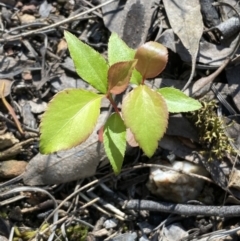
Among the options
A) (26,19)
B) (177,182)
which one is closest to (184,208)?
(177,182)

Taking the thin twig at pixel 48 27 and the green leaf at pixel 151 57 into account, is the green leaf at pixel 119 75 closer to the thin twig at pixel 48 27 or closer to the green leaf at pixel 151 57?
the green leaf at pixel 151 57

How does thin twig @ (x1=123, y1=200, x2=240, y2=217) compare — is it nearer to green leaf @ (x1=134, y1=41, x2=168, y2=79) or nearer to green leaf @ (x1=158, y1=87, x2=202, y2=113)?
green leaf @ (x1=158, y1=87, x2=202, y2=113)

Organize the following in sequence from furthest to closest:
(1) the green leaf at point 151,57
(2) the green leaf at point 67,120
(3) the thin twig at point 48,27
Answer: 1. (3) the thin twig at point 48,27
2. (1) the green leaf at point 151,57
3. (2) the green leaf at point 67,120

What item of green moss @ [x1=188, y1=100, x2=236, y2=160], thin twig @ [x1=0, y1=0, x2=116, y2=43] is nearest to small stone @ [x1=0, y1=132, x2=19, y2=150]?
thin twig @ [x1=0, y1=0, x2=116, y2=43]

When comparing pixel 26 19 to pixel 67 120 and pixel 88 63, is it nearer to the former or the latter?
pixel 88 63

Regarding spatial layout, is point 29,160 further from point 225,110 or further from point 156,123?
point 225,110

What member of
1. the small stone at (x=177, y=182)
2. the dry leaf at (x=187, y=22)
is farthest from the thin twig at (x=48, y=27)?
the small stone at (x=177, y=182)

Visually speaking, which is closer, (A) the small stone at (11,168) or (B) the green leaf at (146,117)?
(B) the green leaf at (146,117)

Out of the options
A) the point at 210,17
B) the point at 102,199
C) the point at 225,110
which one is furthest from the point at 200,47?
the point at 102,199
